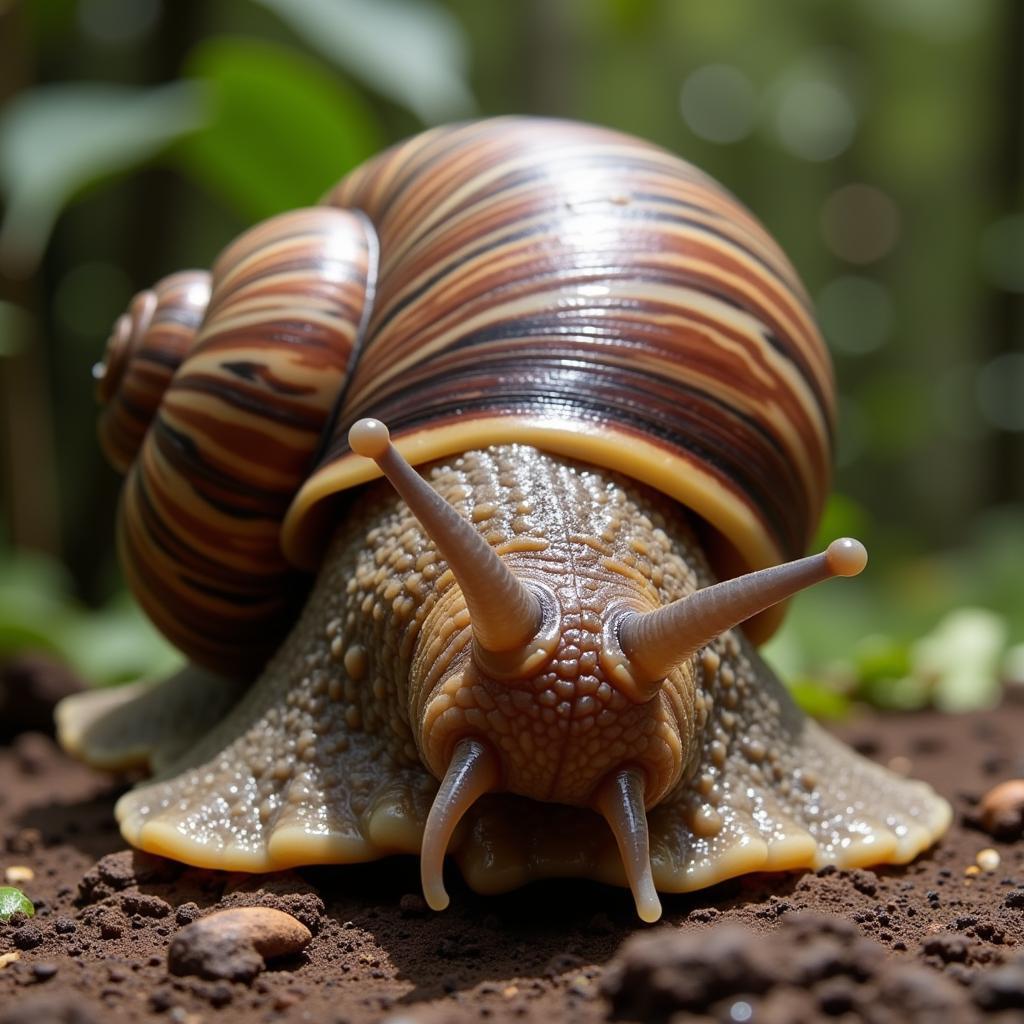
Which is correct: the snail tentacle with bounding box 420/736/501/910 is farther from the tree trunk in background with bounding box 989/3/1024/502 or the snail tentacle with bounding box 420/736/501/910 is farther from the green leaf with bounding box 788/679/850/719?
the tree trunk in background with bounding box 989/3/1024/502

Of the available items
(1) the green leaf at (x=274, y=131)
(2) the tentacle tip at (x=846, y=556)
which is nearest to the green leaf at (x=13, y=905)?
(2) the tentacle tip at (x=846, y=556)

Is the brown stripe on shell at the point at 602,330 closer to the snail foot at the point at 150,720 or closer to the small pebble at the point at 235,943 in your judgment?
the snail foot at the point at 150,720

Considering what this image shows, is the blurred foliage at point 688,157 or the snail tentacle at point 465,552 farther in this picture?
the blurred foliage at point 688,157

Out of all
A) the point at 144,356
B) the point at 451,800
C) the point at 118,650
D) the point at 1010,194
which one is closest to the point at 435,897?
the point at 451,800

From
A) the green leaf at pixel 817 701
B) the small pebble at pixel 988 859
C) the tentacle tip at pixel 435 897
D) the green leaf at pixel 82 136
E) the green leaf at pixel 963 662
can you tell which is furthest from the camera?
the green leaf at pixel 82 136

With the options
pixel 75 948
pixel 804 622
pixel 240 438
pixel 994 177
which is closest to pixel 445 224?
pixel 240 438

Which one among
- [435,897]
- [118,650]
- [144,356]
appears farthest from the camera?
[118,650]

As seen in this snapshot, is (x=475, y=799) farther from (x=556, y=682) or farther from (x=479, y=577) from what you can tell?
(x=479, y=577)
